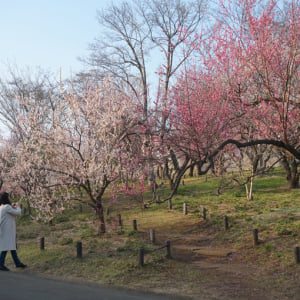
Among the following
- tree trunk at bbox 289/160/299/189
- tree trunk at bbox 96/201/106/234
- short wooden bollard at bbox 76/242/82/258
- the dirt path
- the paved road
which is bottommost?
the dirt path

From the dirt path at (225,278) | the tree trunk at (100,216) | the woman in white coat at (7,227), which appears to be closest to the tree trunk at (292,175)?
the dirt path at (225,278)

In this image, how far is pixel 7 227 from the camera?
28.9 feet

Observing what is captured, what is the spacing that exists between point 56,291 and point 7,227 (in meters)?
2.64

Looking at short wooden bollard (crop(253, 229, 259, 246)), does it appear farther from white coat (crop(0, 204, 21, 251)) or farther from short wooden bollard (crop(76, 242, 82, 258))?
white coat (crop(0, 204, 21, 251))

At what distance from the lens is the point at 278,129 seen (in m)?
8.59

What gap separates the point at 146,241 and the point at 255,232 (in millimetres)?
3541

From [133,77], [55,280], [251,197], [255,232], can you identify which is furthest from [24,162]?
[133,77]

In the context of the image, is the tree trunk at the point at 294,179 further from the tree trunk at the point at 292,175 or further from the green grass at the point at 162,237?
the green grass at the point at 162,237

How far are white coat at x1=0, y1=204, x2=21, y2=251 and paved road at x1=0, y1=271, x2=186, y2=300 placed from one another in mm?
887

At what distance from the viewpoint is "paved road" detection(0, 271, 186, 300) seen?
646 cm

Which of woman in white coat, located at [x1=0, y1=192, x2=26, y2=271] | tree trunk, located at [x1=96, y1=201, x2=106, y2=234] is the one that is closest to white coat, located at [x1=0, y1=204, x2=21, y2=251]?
woman in white coat, located at [x1=0, y1=192, x2=26, y2=271]

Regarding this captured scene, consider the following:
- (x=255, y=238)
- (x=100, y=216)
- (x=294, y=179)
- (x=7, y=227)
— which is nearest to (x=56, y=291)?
(x=7, y=227)

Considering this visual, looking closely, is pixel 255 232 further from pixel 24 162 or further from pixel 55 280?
pixel 24 162

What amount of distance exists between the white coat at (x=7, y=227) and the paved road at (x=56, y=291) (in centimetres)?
89
